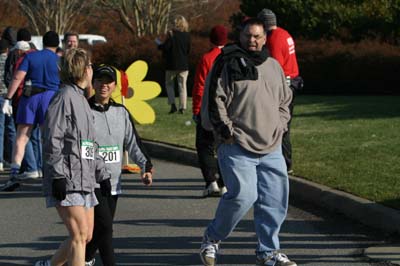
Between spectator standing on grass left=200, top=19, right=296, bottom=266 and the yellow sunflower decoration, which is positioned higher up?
spectator standing on grass left=200, top=19, right=296, bottom=266

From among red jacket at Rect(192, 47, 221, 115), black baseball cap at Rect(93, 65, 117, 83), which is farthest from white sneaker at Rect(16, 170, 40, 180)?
black baseball cap at Rect(93, 65, 117, 83)

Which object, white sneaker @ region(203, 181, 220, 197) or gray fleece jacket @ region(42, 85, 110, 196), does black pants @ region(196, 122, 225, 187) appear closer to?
white sneaker @ region(203, 181, 220, 197)

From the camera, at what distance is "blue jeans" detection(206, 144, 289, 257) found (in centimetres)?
738

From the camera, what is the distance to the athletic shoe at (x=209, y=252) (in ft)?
24.9

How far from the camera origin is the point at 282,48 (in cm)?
1079

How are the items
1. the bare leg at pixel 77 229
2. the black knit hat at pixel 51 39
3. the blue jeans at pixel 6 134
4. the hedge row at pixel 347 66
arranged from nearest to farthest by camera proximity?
the bare leg at pixel 77 229 → the black knit hat at pixel 51 39 → the blue jeans at pixel 6 134 → the hedge row at pixel 347 66

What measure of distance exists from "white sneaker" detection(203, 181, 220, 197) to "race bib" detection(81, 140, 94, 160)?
14.3ft

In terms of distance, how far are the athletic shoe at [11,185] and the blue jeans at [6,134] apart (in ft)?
5.78

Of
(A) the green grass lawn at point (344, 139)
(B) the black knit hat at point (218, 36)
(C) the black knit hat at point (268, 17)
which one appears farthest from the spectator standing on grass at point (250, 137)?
(C) the black knit hat at point (268, 17)

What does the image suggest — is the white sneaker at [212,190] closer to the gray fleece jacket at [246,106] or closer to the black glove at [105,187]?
the gray fleece jacket at [246,106]

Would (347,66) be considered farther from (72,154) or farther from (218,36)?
(72,154)

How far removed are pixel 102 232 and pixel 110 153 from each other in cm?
56

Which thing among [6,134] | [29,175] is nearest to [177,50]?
[6,134]

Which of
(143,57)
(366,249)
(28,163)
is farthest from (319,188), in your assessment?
(143,57)
